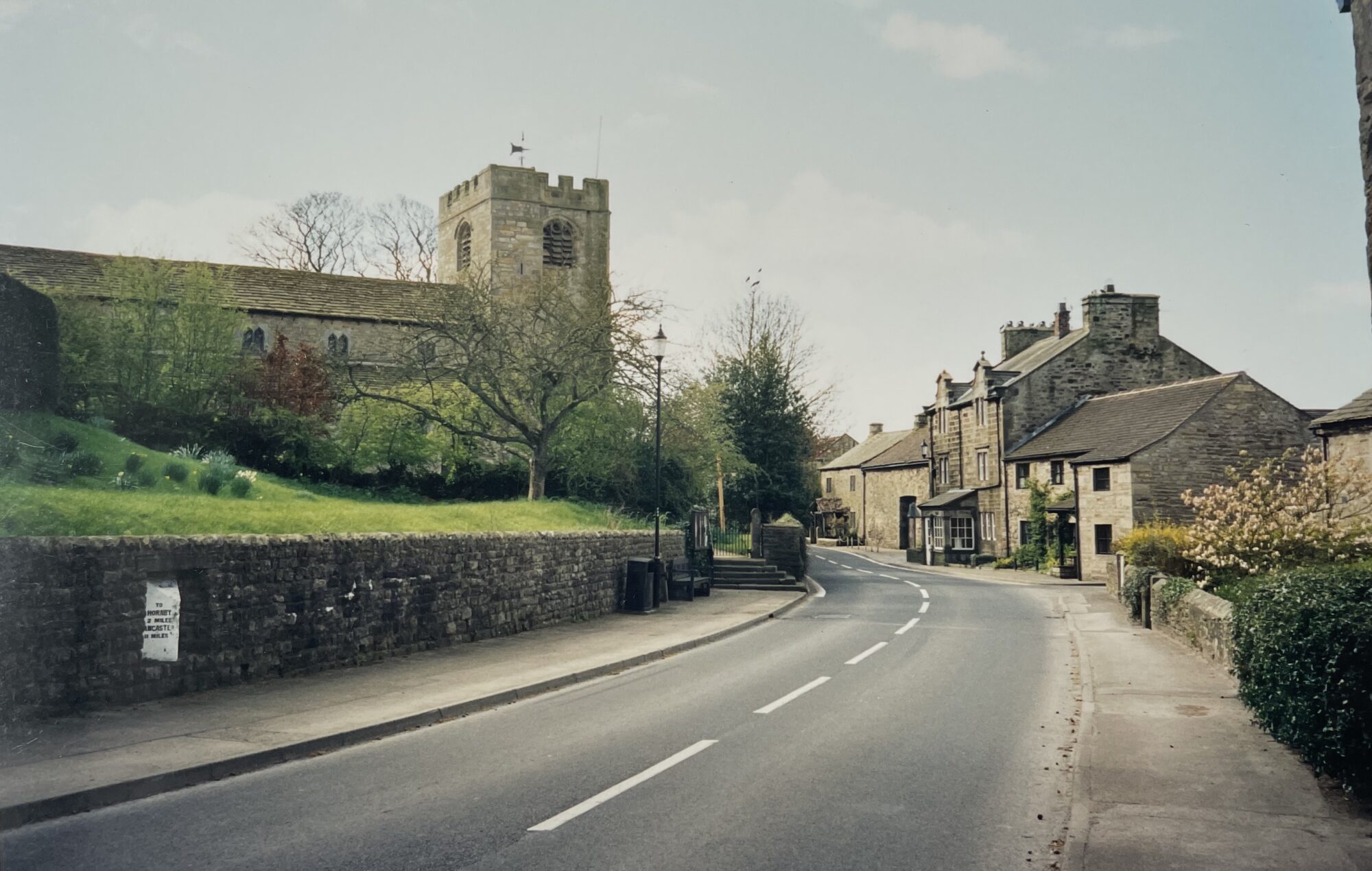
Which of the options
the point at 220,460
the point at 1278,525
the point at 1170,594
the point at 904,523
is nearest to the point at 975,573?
the point at 904,523

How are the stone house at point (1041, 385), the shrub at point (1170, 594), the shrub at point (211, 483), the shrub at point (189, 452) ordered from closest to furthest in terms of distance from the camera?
the shrub at point (211, 483)
the shrub at point (1170, 594)
the shrub at point (189, 452)
the stone house at point (1041, 385)

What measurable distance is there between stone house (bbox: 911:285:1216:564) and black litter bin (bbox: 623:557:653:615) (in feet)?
90.5

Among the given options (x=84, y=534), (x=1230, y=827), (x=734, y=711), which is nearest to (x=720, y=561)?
(x=734, y=711)

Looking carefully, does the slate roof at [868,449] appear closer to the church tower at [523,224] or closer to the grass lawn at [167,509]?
the church tower at [523,224]

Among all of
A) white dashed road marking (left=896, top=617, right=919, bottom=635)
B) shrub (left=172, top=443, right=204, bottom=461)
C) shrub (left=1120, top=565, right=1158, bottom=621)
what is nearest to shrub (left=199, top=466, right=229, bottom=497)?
shrub (left=172, top=443, right=204, bottom=461)

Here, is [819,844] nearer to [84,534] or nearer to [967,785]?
[967,785]

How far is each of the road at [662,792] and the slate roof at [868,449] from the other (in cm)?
5533

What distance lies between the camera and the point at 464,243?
2330 inches

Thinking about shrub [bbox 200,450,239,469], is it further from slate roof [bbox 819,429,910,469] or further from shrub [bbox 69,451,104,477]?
slate roof [bbox 819,429,910,469]

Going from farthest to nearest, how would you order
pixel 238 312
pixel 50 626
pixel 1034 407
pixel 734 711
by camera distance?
pixel 1034 407 → pixel 238 312 → pixel 734 711 → pixel 50 626

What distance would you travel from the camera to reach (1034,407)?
46281 mm

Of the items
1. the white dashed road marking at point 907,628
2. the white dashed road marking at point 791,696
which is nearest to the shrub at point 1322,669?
the white dashed road marking at point 791,696

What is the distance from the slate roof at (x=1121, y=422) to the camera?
36.9m

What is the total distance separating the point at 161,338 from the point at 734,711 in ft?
91.7
